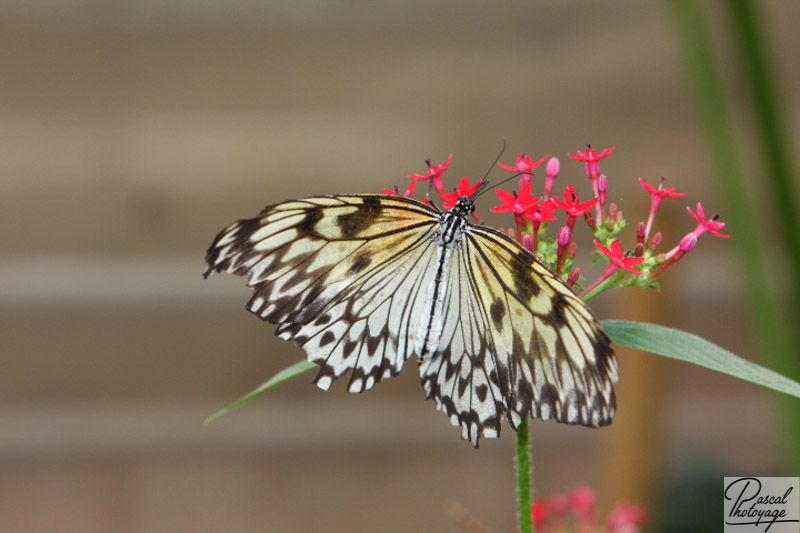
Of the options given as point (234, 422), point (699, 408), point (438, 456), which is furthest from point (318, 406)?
point (699, 408)

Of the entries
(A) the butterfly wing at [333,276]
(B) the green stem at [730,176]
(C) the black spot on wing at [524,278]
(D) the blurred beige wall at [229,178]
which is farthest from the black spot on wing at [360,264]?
(D) the blurred beige wall at [229,178]

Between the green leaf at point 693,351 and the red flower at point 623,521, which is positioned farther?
the red flower at point 623,521

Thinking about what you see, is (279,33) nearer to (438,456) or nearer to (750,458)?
(438,456)

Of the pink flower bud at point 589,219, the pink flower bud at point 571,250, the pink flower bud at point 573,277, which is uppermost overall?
the pink flower bud at point 589,219

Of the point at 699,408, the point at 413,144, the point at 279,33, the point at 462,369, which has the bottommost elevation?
the point at 699,408
